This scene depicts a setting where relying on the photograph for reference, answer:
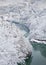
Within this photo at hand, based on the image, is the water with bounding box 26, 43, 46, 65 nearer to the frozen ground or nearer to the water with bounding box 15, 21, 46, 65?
the water with bounding box 15, 21, 46, 65

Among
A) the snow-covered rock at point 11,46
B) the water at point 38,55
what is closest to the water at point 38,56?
the water at point 38,55

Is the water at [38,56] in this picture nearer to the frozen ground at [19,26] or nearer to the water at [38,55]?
the water at [38,55]

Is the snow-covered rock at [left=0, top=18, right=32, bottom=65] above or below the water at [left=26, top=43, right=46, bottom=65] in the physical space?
above

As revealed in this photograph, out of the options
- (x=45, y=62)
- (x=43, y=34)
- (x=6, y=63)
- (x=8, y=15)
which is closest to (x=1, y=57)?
(x=6, y=63)

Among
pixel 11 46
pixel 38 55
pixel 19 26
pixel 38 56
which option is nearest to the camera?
pixel 11 46

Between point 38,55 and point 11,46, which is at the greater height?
point 11,46

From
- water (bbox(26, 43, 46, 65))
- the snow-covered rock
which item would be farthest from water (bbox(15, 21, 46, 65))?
the snow-covered rock

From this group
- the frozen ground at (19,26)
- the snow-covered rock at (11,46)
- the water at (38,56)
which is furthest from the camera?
the water at (38,56)

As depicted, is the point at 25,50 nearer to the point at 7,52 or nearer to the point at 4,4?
the point at 7,52

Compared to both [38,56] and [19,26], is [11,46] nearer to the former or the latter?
[38,56]

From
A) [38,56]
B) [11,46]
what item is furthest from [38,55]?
[11,46]

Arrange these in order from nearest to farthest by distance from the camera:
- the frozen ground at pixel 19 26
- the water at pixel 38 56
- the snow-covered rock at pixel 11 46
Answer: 1. the snow-covered rock at pixel 11 46
2. the frozen ground at pixel 19 26
3. the water at pixel 38 56

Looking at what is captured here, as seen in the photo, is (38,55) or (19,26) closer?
(38,55)
